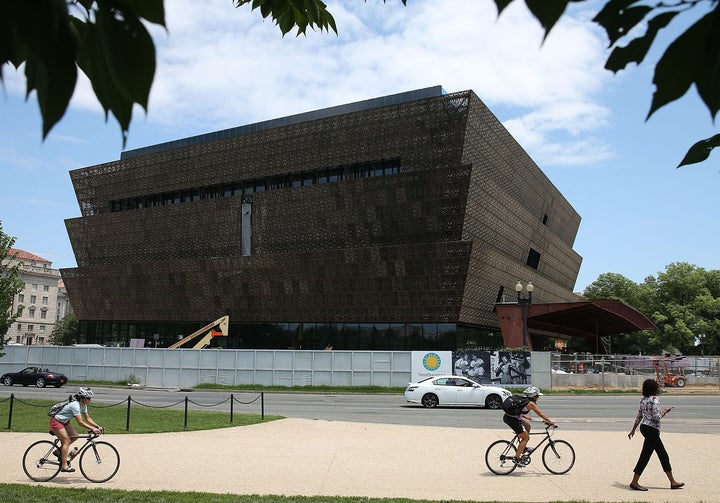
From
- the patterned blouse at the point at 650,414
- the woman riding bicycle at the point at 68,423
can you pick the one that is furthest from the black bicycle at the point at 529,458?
the woman riding bicycle at the point at 68,423

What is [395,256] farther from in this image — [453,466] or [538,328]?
[453,466]

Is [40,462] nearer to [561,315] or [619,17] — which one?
[619,17]

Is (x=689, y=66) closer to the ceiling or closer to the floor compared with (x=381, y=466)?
closer to the ceiling

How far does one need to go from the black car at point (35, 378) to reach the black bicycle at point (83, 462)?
105 feet

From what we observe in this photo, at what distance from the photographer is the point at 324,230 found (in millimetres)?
54906

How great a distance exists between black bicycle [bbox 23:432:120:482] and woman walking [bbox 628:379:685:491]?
952 cm

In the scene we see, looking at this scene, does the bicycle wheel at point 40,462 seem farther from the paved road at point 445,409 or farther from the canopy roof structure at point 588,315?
the canopy roof structure at point 588,315

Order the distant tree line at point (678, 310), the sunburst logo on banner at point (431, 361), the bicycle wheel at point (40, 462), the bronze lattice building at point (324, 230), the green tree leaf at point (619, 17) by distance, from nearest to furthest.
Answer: the green tree leaf at point (619, 17)
the bicycle wheel at point (40, 462)
the sunburst logo on banner at point (431, 361)
the bronze lattice building at point (324, 230)
the distant tree line at point (678, 310)

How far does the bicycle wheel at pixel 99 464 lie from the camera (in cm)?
1151

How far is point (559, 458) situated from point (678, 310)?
9084 centimetres

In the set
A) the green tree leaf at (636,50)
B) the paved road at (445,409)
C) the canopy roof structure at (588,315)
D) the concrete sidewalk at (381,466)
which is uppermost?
the canopy roof structure at (588,315)

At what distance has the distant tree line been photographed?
90.1 metres

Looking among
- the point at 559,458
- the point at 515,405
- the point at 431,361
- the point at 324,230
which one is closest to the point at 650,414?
the point at 559,458

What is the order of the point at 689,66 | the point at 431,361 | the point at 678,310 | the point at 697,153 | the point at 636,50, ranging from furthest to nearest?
the point at 678,310, the point at 431,361, the point at 697,153, the point at 636,50, the point at 689,66
